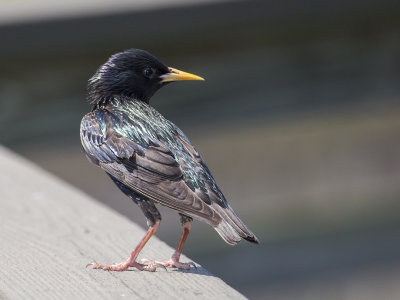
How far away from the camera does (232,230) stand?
254 centimetres

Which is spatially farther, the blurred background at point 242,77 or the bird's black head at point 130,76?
the blurred background at point 242,77

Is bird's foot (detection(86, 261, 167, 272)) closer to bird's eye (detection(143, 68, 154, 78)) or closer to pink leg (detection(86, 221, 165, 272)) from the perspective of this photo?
pink leg (detection(86, 221, 165, 272))

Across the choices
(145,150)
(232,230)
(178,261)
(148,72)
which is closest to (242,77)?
(148,72)

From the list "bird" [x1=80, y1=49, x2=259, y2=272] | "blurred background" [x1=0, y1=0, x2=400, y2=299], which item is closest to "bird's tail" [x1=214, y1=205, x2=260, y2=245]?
"bird" [x1=80, y1=49, x2=259, y2=272]

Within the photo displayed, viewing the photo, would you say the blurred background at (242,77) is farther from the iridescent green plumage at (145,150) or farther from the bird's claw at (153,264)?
the bird's claw at (153,264)

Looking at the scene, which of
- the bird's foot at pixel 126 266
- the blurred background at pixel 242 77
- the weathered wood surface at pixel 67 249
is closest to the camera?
the weathered wood surface at pixel 67 249

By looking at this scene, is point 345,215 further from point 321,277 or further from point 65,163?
point 65,163

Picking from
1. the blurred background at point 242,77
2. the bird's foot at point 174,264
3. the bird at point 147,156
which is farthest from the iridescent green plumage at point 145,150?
the blurred background at point 242,77

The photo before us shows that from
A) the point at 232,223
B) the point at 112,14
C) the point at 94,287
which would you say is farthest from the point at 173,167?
the point at 112,14

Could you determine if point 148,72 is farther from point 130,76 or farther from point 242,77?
point 242,77

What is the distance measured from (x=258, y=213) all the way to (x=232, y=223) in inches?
149

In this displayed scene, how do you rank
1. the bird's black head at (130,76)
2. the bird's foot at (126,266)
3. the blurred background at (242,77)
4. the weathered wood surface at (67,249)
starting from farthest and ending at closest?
the blurred background at (242,77) → the bird's black head at (130,76) → the bird's foot at (126,266) → the weathered wood surface at (67,249)

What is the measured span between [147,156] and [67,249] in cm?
40

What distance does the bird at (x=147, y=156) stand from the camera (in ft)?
8.61
